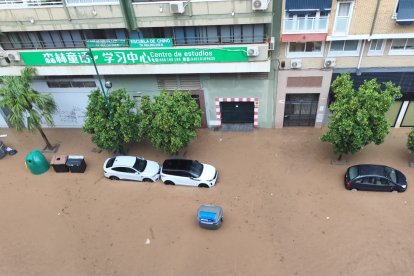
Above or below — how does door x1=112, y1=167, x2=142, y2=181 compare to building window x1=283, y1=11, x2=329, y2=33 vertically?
below

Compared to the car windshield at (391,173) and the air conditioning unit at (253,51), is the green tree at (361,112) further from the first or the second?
the air conditioning unit at (253,51)

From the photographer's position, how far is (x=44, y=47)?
1939 centimetres

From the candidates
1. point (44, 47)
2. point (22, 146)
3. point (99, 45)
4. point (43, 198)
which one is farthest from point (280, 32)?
point (22, 146)

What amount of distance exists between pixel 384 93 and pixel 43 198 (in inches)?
761

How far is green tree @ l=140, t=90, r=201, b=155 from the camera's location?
16.7 metres

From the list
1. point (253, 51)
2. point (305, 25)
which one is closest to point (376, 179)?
point (305, 25)

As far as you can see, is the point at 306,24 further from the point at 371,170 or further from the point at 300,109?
the point at 371,170

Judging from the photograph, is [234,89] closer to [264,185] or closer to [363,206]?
[264,185]

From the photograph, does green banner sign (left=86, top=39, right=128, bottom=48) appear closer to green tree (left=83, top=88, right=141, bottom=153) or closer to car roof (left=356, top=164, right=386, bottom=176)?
green tree (left=83, top=88, right=141, bottom=153)

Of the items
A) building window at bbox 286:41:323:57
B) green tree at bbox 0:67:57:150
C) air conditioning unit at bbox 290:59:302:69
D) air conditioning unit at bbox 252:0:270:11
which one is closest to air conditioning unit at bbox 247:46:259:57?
air conditioning unit at bbox 252:0:270:11

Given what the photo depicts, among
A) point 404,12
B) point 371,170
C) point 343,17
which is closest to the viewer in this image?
point 404,12

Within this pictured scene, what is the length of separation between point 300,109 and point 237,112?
170 inches

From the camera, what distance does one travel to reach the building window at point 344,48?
58.2 ft

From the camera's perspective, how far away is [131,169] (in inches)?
704
